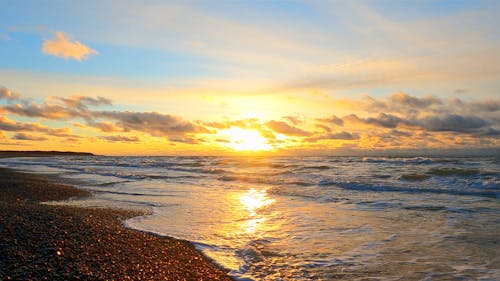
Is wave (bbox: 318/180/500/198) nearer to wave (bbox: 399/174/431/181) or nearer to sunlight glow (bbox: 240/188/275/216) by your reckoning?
wave (bbox: 399/174/431/181)

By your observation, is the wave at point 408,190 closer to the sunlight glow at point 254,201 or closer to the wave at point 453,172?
the sunlight glow at point 254,201

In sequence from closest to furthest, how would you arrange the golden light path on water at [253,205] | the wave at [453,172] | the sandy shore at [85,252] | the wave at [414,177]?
the sandy shore at [85,252]
the golden light path on water at [253,205]
the wave at [414,177]
the wave at [453,172]

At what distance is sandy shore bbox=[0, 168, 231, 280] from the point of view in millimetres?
6148

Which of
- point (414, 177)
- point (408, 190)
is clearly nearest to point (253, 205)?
point (408, 190)

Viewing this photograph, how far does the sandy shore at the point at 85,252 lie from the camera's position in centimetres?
615

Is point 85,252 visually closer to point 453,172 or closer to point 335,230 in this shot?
point 335,230

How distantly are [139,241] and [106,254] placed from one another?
159 centimetres

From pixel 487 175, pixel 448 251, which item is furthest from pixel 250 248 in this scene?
pixel 487 175

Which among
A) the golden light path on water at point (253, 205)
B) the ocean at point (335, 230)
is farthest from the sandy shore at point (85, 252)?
the golden light path on water at point (253, 205)

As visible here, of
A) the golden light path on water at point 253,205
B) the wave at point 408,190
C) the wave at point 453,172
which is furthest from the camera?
the wave at point 453,172

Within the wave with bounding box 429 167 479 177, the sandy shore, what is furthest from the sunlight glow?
the wave with bounding box 429 167 479 177

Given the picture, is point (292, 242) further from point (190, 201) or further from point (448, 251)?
point (190, 201)

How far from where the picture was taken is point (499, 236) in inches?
409

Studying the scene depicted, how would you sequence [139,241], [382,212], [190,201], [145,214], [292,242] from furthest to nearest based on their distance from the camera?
[190,201], [382,212], [145,214], [292,242], [139,241]
